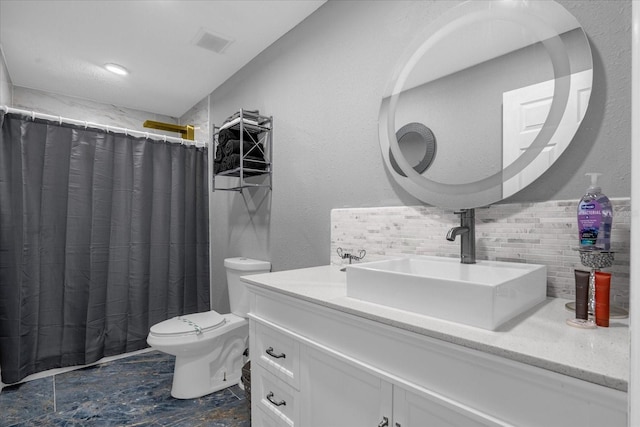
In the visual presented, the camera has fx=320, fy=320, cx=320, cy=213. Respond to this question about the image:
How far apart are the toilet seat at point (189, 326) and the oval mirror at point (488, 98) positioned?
4.98 feet

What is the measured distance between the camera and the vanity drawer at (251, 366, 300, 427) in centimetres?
113

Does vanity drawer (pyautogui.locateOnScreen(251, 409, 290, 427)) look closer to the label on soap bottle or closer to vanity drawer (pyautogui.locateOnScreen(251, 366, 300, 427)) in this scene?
vanity drawer (pyautogui.locateOnScreen(251, 366, 300, 427))

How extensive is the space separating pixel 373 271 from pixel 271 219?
54.2 inches

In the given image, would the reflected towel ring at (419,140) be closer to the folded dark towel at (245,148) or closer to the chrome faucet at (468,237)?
the chrome faucet at (468,237)

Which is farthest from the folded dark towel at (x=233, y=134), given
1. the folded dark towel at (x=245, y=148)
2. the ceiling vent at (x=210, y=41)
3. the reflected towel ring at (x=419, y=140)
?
the reflected towel ring at (x=419, y=140)

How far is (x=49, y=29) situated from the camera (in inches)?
78.2

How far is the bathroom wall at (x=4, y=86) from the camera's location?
2256 millimetres

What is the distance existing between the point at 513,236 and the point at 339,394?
751 millimetres

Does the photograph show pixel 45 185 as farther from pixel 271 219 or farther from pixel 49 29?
pixel 271 219

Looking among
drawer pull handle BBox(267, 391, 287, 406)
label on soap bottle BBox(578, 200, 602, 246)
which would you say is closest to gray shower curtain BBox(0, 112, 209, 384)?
drawer pull handle BBox(267, 391, 287, 406)

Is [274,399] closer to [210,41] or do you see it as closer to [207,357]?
[207,357]

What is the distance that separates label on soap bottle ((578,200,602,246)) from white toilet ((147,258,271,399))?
1554mm

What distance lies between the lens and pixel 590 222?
2.64 feet

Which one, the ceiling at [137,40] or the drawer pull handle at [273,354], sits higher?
the ceiling at [137,40]
